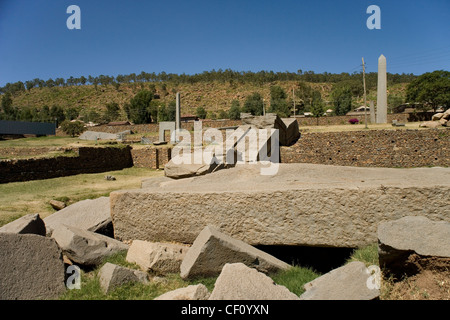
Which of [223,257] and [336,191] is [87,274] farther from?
[336,191]

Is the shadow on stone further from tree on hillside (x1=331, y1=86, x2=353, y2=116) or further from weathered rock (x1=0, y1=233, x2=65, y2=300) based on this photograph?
tree on hillside (x1=331, y1=86, x2=353, y2=116)

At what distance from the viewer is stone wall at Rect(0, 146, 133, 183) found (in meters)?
11.7

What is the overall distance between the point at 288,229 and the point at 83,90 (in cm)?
8212

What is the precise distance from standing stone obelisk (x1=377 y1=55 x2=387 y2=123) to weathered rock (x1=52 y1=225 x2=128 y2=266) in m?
27.2

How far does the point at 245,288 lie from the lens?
8.68 feet

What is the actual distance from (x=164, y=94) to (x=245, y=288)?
76380mm

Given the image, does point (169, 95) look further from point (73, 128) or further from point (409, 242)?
point (409, 242)

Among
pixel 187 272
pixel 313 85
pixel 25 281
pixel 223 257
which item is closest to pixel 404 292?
pixel 223 257

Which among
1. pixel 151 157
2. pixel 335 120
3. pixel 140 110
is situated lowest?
pixel 151 157

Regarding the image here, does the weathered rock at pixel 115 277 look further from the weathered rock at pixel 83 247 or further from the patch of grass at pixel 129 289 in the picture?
the weathered rock at pixel 83 247

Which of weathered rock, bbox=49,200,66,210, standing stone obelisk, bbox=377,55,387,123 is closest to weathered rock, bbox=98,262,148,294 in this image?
weathered rock, bbox=49,200,66,210

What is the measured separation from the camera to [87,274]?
3.77 m

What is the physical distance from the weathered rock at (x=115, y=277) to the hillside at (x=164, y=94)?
6207 centimetres

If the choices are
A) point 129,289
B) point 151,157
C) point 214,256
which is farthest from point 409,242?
point 151,157
